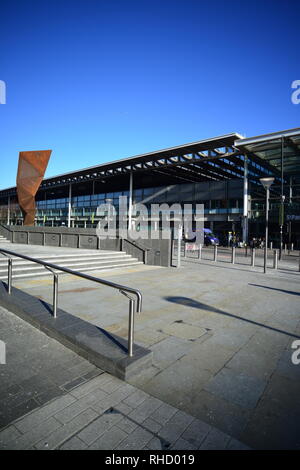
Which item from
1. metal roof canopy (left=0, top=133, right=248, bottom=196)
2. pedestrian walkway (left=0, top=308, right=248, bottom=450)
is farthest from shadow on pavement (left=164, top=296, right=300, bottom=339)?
metal roof canopy (left=0, top=133, right=248, bottom=196)

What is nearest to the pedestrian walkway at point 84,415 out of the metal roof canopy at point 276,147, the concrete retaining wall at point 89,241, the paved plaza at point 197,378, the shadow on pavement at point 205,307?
the paved plaza at point 197,378

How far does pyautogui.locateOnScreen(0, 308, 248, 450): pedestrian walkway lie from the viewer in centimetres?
207

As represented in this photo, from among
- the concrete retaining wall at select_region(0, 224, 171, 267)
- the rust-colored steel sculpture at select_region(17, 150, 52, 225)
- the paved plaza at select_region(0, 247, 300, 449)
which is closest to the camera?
the paved plaza at select_region(0, 247, 300, 449)

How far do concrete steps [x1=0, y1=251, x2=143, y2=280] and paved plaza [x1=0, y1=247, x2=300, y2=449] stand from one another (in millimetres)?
2782

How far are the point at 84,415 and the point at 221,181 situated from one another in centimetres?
3785

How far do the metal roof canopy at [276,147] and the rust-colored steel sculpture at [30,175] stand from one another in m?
21.7

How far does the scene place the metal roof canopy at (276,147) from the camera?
2516 cm

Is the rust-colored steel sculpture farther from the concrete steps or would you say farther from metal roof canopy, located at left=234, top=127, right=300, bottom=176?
metal roof canopy, located at left=234, top=127, right=300, bottom=176

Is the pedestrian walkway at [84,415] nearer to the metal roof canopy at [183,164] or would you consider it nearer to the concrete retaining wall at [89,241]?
the concrete retaining wall at [89,241]

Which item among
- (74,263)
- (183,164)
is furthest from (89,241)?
(183,164)

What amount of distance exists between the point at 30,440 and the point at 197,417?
4.93 feet

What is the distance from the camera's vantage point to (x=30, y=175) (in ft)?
91.9
